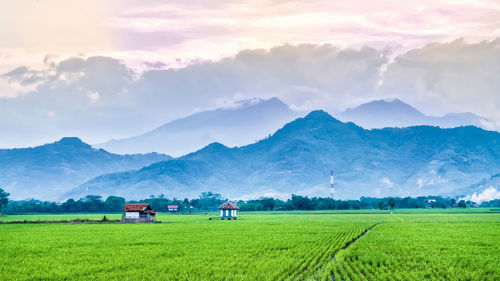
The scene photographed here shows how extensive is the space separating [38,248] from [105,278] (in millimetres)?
13817

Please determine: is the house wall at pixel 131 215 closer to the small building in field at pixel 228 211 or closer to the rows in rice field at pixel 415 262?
the small building in field at pixel 228 211

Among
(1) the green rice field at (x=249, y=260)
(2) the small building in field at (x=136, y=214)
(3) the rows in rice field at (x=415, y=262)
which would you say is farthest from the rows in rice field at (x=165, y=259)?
(2) the small building in field at (x=136, y=214)

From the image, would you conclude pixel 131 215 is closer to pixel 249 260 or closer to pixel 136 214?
pixel 136 214

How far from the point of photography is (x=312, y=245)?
34812 millimetres

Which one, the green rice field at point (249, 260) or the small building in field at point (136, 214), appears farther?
the small building in field at point (136, 214)

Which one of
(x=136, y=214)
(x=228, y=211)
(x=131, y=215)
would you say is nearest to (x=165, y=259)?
(x=136, y=214)

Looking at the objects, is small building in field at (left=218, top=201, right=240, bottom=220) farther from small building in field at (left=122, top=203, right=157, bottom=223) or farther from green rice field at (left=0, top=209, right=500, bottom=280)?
green rice field at (left=0, top=209, right=500, bottom=280)

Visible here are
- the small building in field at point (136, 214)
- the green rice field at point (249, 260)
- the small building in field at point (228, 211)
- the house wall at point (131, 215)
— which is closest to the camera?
the green rice field at point (249, 260)

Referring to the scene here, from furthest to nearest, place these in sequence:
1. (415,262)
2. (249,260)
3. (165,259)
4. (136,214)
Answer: (136,214) → (165,259) → (249,260) → (415,262)

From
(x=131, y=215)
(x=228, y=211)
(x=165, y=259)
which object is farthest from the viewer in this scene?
(x=228, y=211)

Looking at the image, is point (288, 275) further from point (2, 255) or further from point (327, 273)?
point (2, 255)

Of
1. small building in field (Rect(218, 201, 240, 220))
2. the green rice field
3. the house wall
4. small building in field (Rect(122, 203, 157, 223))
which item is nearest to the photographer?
the green rice field

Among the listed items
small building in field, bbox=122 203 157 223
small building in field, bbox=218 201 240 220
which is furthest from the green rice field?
small building in field, bbox=218 201 240 220

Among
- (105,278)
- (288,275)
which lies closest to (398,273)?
(288,275)
